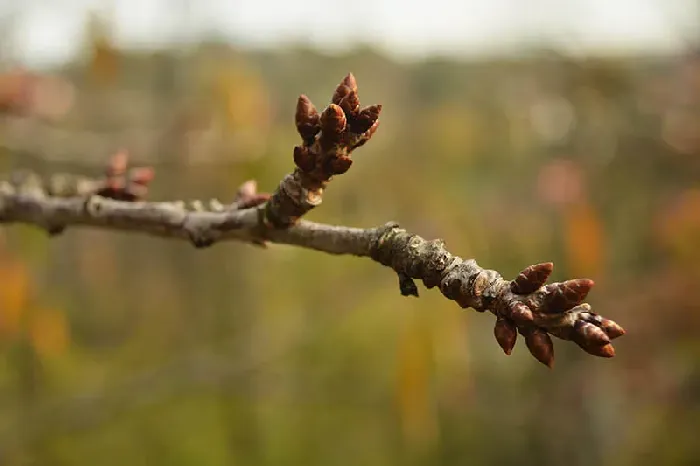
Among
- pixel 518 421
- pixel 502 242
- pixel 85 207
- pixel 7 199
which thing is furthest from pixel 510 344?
pixel 518 421

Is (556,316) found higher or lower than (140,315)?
higher

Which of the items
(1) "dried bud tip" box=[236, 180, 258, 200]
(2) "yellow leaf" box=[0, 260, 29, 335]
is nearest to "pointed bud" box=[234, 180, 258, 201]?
(1) "dried bud tip" box=[236, 180, 258, 200]

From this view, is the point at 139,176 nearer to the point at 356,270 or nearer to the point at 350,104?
the point at 350,104

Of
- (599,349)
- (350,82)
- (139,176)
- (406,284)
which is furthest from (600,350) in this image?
(139,176)

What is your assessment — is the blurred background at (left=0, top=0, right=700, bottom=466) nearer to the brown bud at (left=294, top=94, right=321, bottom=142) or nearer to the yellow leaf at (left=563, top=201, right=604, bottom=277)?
the yellow leaf at (left=563, top=201, right=604, bottom=277)

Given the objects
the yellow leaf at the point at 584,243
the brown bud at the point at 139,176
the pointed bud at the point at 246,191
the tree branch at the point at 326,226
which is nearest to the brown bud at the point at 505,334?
the tree branch at the point at 326,226

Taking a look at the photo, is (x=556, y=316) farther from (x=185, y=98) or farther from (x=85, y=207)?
(x=185, y=98)

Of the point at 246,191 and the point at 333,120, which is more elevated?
the point at 333,120
